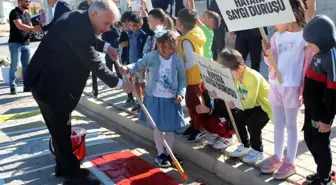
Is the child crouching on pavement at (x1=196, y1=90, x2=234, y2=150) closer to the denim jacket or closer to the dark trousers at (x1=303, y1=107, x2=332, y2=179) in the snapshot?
the denim jacket

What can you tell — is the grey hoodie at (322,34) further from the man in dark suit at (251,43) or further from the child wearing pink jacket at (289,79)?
the man in dark suit at (251,43)

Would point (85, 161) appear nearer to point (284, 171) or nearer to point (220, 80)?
point (220, 80)

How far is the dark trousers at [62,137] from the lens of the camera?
392 cm

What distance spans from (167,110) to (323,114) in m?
1.70

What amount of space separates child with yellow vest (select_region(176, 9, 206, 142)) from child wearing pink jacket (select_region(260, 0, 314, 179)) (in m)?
1.06

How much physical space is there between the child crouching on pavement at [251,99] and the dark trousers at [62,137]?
167 cm

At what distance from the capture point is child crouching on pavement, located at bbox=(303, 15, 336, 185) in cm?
296

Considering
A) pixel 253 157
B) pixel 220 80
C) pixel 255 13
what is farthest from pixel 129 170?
pixel 255 13

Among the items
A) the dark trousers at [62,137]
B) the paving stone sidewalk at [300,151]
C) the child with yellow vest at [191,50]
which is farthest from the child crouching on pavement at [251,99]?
the dark trousers at [62,137]

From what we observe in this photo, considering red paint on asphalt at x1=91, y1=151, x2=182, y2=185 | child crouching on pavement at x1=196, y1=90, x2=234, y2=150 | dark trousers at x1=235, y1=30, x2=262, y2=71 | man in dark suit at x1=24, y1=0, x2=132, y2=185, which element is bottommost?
red paint on asphalt at x1=91, y1=151, x2=182, y2=185

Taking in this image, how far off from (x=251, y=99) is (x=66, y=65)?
180 cm

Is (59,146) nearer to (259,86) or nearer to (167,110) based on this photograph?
(167,110)

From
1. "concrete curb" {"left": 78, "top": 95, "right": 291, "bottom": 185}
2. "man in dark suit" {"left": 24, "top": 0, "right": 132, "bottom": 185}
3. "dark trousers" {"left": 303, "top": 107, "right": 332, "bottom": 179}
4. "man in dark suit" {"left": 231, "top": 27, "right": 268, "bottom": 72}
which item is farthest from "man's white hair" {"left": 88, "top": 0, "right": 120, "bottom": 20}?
"man in dark suit" {"left": 231, "top": 27, "right": 268, "bottom": 72}

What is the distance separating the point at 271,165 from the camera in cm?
370
